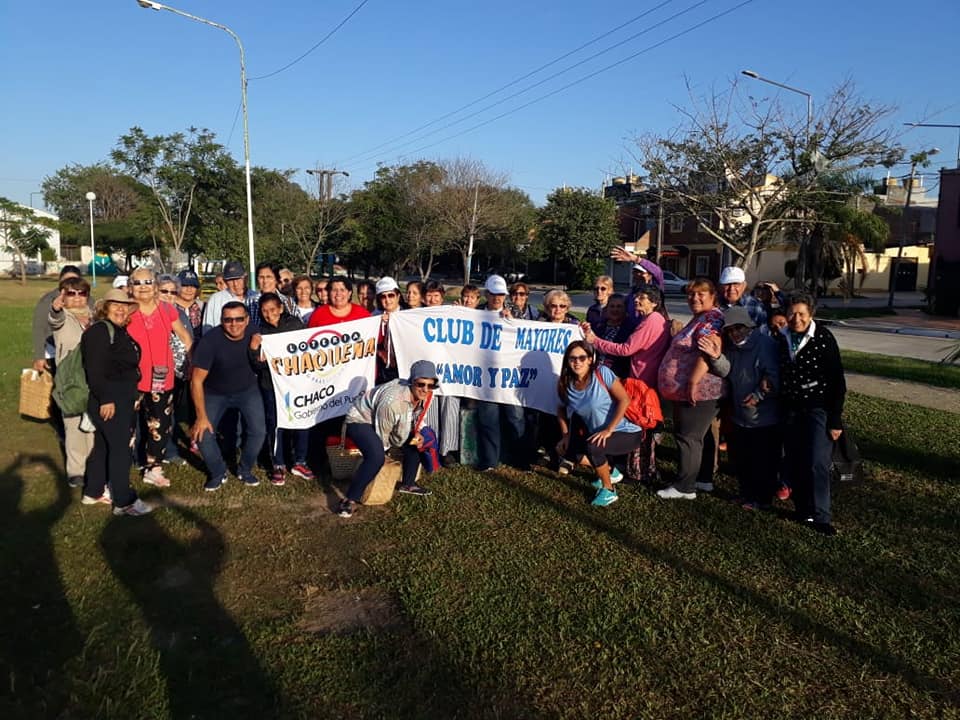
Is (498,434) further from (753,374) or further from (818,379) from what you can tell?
(818,379)

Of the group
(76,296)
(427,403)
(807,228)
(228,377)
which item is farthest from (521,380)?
(807,228)

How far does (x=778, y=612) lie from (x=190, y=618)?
330cm

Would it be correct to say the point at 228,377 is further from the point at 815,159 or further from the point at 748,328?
the point at 815,159

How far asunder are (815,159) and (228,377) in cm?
1801

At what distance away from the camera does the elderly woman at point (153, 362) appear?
5.74 m

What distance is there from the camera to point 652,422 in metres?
5.96

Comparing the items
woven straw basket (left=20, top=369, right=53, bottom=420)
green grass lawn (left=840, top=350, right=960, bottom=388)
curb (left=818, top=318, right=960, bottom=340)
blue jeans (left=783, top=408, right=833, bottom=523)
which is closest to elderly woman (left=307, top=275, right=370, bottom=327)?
woven straw basket (left=20, top=369, right=53, bottom=420)

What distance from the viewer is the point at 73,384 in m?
5.03

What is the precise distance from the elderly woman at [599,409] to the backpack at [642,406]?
0.14ft

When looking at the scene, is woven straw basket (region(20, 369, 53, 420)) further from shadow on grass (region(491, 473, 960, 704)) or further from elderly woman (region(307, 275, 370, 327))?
shadow on grass (region(491, 473, 960, 704))

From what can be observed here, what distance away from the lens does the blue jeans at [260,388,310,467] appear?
20.3 ft

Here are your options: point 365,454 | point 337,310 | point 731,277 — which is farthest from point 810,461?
point 337,310

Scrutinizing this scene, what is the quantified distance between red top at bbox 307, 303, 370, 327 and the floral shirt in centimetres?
279

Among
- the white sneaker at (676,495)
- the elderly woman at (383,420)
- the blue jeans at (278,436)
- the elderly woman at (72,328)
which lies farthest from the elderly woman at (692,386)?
the elderly woman at (72,328)
